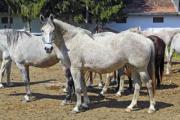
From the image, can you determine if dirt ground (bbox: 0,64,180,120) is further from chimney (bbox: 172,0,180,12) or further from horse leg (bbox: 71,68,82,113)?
chimney (bbox: 172,0,180,12)

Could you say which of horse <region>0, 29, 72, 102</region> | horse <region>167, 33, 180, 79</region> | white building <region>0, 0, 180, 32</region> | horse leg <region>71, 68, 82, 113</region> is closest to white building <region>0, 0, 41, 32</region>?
white building <region>0, 0, 180, 32</region>

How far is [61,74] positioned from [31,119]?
720cm

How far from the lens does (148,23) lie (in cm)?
3834

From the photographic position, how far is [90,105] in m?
9.80

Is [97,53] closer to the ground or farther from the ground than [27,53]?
farther from the ground

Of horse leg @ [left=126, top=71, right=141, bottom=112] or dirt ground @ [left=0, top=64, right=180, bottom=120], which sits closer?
dirt ground @ [left=0, top=64, right=180, bottom=120]

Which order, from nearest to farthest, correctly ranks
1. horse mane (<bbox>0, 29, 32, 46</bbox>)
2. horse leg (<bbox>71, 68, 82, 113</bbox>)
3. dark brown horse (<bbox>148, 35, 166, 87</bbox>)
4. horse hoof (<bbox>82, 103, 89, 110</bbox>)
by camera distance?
1. horse leg (<bbox>71, 68, 82, 113</bbox>)
2. horse hoof (<bbox>82, 103, 89, 110</bbox>)
3. horse mane (<bbox>0, 29, 32, 46</bbox>)
4. dark brown horse (<bbox>148, 35, 166, 87</bbox>)

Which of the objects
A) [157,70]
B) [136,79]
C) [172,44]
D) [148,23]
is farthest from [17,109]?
→ [148,23]

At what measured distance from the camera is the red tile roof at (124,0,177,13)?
38375 millimetres

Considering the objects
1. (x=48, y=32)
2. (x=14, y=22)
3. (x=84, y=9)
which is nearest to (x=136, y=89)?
(x=48, y=32)

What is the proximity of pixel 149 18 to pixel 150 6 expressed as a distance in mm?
1326

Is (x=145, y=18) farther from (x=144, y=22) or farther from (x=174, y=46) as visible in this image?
(x=174, y=46)

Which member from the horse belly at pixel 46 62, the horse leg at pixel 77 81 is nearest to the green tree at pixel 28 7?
the horse belly at pixel 46 62

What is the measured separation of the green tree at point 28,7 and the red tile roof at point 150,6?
358 inches
